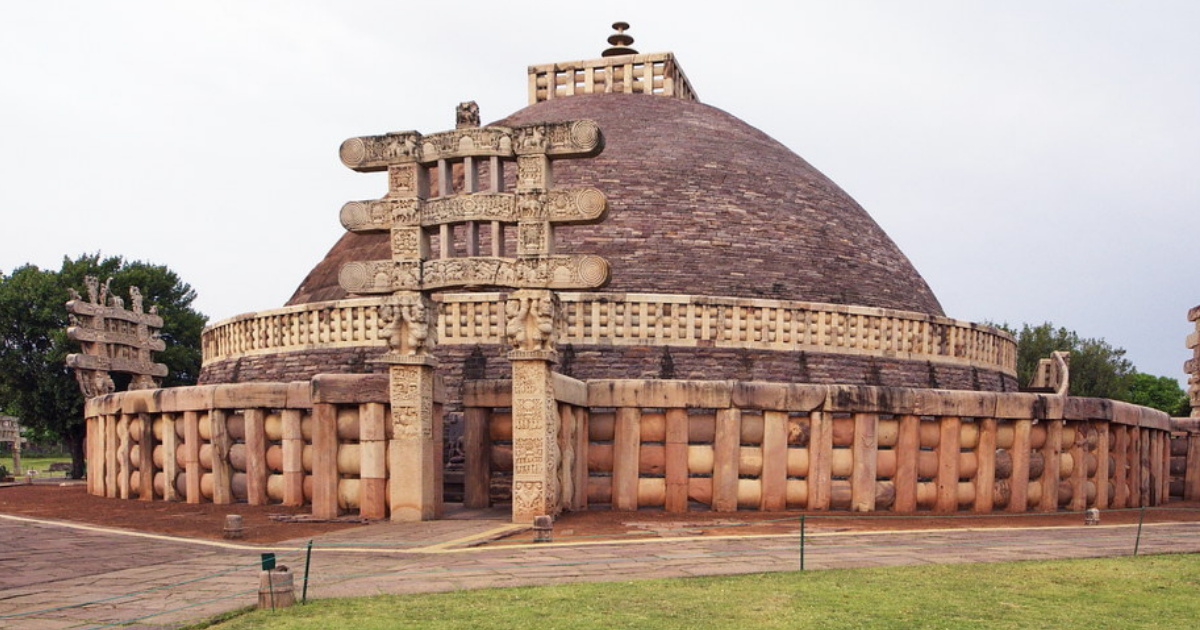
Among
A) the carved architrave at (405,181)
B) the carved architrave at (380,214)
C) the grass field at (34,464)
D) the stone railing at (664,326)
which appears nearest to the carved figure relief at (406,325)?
the carved architrave at (380,214)

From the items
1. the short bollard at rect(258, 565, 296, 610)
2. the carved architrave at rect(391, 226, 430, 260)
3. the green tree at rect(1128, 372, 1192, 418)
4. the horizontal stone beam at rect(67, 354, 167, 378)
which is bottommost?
the green tree at rect(1128, 372, 1192, 418)

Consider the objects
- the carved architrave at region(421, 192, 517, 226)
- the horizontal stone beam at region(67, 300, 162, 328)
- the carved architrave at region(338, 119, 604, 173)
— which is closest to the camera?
the carved architrave at region(338, 119, 604, 173)

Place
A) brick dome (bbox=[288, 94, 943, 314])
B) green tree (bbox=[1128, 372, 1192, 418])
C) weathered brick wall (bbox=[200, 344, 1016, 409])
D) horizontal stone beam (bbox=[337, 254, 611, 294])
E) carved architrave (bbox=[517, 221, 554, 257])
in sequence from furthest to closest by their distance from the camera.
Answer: green tree (bbox=[1128, 372, 1192, 418]) < brick dome (bbox=[288, 94, 943, 314]) < weathered brick wall (bbox=[200, 344, 1016, 409]) < carved architrave (bbox=[517, 221, 554, 257]) < horizontal stone beam (bbox=[337, 254, 611, 294])

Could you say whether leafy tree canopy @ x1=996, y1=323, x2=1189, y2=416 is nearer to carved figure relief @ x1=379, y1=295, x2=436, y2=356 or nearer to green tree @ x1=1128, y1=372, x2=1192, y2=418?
green tree @ x1=1128, y1=372, x2=1192, y2=418

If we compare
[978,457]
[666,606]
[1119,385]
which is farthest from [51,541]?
[1119,385]

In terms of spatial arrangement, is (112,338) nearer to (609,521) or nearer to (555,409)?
(555,409)

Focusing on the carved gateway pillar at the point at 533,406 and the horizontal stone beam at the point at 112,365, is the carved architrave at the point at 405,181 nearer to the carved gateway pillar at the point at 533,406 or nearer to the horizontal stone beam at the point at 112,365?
the carved gateway pillar at the point at 533,406

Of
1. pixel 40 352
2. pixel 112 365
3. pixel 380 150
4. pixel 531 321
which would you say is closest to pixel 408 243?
pixel 380 150

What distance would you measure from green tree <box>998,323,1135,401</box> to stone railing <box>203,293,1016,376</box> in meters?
27.8

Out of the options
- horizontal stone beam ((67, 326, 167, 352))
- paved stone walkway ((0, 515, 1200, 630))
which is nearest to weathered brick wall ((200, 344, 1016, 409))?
horizontal stone beam ((67, 326, 167, 352))

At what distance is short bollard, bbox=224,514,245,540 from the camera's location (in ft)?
33.4

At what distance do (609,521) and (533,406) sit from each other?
1.54 meters

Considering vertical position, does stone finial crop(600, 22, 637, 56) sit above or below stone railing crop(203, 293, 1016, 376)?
above

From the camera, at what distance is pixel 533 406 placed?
11727mm
